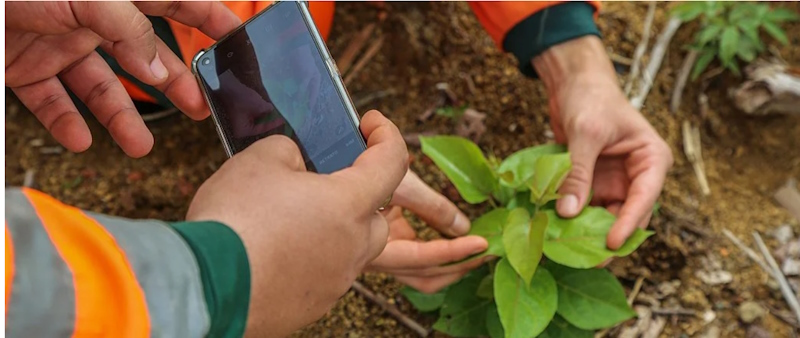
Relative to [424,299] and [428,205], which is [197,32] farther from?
[424,299]

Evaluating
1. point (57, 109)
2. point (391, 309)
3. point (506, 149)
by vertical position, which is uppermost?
point (57, 109)

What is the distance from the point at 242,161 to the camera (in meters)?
0.77

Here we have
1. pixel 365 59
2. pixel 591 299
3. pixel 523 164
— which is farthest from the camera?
pixel 365 59

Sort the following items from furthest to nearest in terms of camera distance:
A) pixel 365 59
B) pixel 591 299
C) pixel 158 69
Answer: pixel 365 59, pixel 591 299, pixel 158 69

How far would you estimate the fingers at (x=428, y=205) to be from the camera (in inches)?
50.0

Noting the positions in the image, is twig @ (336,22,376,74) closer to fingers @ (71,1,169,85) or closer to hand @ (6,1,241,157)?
hand @ (6,1,241,157)

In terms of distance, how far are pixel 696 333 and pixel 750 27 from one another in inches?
25.4

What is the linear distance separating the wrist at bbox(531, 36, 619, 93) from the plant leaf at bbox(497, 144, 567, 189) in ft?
0.42

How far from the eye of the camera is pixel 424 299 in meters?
1.38

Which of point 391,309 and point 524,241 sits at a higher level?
point 524,241

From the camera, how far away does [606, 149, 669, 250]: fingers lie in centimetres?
118

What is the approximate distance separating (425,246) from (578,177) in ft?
0.92

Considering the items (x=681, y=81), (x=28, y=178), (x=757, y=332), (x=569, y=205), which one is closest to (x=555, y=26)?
(x=569, y=205)

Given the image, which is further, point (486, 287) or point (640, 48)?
point (640, 48)
